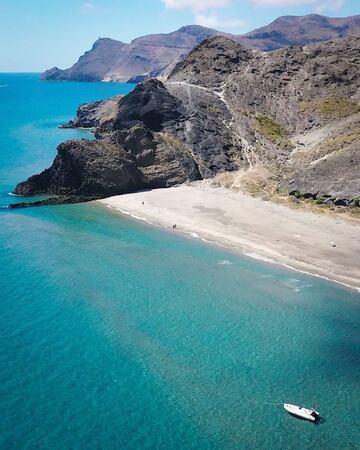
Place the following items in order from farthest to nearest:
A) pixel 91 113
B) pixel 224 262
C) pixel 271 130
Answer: pixel 91 113 < pixel 271 130 < pixel 224 262

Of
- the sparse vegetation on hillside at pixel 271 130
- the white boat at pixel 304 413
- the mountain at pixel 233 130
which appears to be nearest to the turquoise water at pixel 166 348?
the white boat at pixel 304 413

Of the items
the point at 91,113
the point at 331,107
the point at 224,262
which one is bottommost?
the point at 224,262

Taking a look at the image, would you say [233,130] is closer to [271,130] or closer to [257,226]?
[271,130]

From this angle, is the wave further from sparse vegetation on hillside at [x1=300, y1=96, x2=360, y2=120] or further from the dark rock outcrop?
the dark rock outcrop

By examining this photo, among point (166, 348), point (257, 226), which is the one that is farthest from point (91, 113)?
point (166, 348)

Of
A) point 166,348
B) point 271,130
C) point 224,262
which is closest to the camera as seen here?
point 166,348

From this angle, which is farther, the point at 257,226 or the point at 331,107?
the point at 331,107

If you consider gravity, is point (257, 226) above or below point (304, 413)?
above
